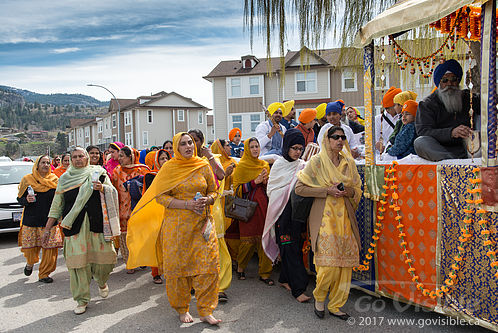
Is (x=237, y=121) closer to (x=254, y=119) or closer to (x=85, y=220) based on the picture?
(x=254, y=119)

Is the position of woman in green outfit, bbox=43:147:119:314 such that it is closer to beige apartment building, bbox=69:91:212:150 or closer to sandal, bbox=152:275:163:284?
sandal, bbox=152:275:163:284

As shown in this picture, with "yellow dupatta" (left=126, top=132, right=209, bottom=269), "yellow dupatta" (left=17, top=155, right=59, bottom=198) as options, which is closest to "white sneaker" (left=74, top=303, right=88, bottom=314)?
"yellow dupatta" (left=126, top=132, right=209, bottom=269)

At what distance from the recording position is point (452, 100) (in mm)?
4285

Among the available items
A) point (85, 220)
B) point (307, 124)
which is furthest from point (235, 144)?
point (85, 220)

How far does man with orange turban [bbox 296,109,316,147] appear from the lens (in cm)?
692

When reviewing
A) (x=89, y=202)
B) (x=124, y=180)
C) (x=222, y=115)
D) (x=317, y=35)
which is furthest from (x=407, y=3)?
(x=222, y=115)

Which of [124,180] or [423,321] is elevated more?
[124,180]

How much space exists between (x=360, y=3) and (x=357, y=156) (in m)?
2.12

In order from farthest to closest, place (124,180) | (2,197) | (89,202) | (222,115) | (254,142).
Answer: (222,115) → (2,197) → (124,180) → (254,142) → (89,202)

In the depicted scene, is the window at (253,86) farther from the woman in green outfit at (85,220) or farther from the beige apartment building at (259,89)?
the woman in green outfit at (85,220)

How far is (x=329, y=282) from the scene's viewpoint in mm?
4156

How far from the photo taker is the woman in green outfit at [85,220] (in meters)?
4.82

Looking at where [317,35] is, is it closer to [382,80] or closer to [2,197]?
[382,80]

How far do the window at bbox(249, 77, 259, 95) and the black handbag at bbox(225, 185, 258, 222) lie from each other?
871 inches
